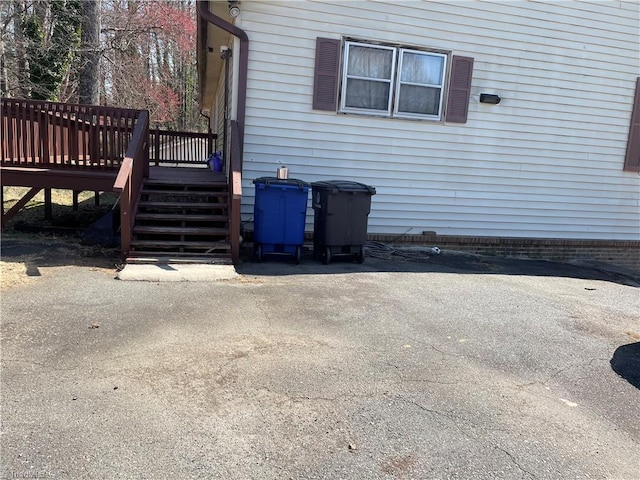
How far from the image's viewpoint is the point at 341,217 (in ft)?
22.9

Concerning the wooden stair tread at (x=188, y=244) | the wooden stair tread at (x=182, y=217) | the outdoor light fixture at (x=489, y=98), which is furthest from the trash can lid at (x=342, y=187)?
the outdoor light fixture at (x=489, y=98)

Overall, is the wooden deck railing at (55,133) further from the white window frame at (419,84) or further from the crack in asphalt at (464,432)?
the crack in asphalt at (464,432)

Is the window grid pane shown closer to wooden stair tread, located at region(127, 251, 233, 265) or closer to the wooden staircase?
the wooden staircase

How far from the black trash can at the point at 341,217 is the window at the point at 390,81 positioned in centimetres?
182

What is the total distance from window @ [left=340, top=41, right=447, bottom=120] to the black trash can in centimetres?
189

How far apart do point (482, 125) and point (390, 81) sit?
1996 millimetres

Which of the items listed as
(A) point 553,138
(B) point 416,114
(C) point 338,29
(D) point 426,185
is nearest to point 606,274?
(A) point 553,138

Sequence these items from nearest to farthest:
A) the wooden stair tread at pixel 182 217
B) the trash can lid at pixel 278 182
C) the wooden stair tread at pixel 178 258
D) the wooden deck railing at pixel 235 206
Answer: the wooden stair tread at pixel 178 258
the wooden deck railing at pixel 235 206
the trash can lid at pixel 278 182
the wooden stair tread at pixel 182 217

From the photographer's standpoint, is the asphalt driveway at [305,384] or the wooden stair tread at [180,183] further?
the wooden stair tread at [180,183]

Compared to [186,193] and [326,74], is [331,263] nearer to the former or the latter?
[186,193]

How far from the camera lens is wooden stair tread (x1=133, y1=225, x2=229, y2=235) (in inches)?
257

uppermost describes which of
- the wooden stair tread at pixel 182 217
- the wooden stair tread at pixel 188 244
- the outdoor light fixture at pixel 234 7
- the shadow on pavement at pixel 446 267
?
the outdoor light fixture at pixel 234 7

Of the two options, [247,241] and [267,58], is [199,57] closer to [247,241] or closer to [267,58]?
[267,58]

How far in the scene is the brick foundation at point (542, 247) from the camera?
8.95 meters
